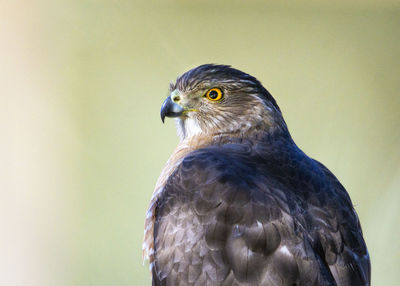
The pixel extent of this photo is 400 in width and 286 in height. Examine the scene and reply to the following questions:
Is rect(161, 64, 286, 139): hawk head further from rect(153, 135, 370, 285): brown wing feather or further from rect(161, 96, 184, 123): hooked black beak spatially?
rect(153, 135, 370, 285): brown wing feather

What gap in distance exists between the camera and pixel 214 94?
2562 mm

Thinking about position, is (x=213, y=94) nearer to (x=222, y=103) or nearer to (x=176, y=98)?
(x=222, y=103)

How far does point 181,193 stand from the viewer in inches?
80.1

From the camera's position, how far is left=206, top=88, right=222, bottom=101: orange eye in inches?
100

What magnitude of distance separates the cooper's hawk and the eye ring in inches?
9.8

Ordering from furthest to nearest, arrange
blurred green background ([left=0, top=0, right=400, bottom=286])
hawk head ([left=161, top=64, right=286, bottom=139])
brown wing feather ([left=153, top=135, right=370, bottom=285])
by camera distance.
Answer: blurred green background ([left=0, top=0, right=400, bottom=286]) → hawk head ([left=161, top=64, right=286, bottom=139]) → brown wing feather ([left=153, top=135, right=370, bottom=285])

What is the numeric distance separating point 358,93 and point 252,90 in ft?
6.44

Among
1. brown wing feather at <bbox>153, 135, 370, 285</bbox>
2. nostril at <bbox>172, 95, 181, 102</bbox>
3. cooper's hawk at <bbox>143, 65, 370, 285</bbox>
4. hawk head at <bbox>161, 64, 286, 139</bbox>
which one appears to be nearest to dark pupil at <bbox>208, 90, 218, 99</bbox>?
hawk head at <bbox>161, 64, 286, 139</bbox>

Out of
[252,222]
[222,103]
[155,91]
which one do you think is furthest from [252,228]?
[155,91]

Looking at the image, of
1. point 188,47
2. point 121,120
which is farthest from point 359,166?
point 121,120

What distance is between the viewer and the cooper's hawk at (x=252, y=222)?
71.0 inches

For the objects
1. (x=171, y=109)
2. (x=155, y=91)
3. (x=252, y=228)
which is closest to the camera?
(x=252, y=228)

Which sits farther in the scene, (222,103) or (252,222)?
(222,103)

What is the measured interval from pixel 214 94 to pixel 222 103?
0.21ft
